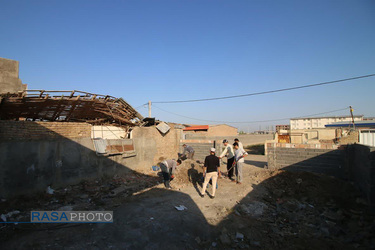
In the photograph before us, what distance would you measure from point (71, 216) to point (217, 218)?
3598 mm

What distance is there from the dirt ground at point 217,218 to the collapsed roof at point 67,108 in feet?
11.2

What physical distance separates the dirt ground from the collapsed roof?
3414mm

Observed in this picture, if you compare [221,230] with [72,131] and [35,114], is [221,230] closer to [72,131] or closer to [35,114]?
[72,131]

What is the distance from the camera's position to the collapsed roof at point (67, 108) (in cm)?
749

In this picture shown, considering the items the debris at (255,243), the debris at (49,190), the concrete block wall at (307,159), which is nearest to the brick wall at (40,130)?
the debris at (49,190)

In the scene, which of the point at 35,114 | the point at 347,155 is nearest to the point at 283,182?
the point at 347,155

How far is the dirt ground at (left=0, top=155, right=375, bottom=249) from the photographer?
12.8 ft

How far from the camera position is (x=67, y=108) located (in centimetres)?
890

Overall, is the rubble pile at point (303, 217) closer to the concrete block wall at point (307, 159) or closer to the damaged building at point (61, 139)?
the concrete block wall at point (307, 159)

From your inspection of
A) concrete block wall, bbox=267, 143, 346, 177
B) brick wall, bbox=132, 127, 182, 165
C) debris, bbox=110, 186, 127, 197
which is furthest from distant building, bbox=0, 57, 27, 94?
concrete block wall, bbox=267, 143, 346, 177

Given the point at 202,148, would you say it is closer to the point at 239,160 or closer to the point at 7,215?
the point at 239,160

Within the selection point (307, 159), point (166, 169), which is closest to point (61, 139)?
point (166, 169)

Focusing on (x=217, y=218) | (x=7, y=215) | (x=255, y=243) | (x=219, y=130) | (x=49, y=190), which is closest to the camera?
(x=255, y=243)

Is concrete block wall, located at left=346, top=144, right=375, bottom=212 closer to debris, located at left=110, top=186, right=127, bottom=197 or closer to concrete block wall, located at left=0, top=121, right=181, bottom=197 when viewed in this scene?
debris, located at left=110, top=186, right=127, bottom=197
